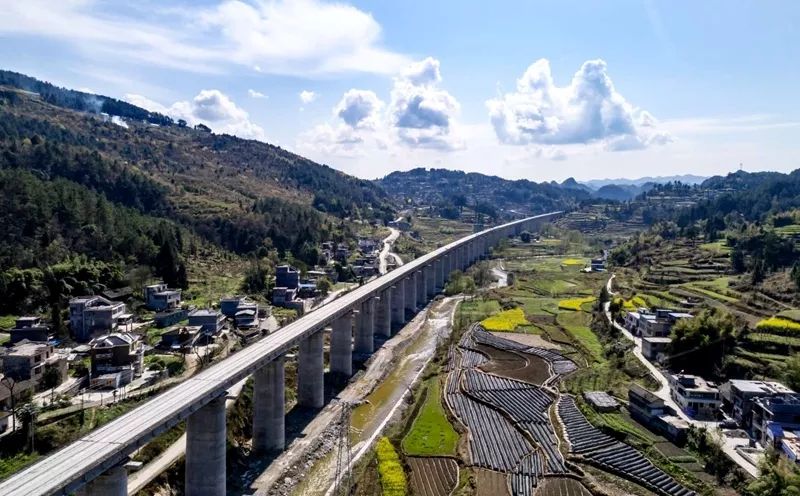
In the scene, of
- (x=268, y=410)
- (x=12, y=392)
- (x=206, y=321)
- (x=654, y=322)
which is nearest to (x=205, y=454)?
(x=268, y=410)

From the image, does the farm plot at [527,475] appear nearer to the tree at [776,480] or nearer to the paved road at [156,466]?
the tree at [776,480]

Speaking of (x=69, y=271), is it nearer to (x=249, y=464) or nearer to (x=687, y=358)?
(x=249, y=464)

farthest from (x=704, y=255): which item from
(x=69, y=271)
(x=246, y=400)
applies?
(x=69, y=271)

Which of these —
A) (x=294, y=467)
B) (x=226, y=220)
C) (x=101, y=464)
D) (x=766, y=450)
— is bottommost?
(x=294, y=467)

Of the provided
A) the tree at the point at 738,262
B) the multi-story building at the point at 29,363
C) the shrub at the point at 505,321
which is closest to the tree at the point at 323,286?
the shrub at the point at 505,321

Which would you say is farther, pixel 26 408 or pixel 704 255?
pixel 704 255

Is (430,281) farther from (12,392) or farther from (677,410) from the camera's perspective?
(12,392)
